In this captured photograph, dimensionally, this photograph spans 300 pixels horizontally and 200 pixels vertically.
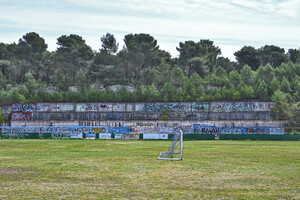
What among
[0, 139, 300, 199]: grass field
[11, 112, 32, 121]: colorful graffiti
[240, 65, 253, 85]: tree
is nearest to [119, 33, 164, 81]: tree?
[240, 65, 253, 85]: tree

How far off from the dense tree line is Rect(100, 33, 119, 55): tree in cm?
14

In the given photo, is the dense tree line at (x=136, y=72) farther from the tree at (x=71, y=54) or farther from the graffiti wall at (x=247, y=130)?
the graffiti wall at (x=247, y=130)

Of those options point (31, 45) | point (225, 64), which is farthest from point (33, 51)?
point (225, 64)

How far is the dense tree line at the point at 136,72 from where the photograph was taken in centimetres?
12962

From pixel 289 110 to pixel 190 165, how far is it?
80.4m

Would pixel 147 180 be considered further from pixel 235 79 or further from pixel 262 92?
pixel 235 79

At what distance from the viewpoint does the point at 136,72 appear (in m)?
173

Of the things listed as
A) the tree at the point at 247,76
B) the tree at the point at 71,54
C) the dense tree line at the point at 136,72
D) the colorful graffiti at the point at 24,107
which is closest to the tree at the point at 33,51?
the dense tree line at the point at 136,72

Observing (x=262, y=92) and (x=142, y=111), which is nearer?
(x=142, y=111)

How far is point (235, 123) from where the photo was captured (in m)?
104

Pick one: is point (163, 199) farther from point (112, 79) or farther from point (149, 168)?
point (112, 79)

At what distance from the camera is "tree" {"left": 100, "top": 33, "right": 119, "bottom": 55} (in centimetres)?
17612

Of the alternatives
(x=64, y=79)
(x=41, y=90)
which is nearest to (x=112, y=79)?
(x=64, y=79)

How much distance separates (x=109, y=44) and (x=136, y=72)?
19739mm
